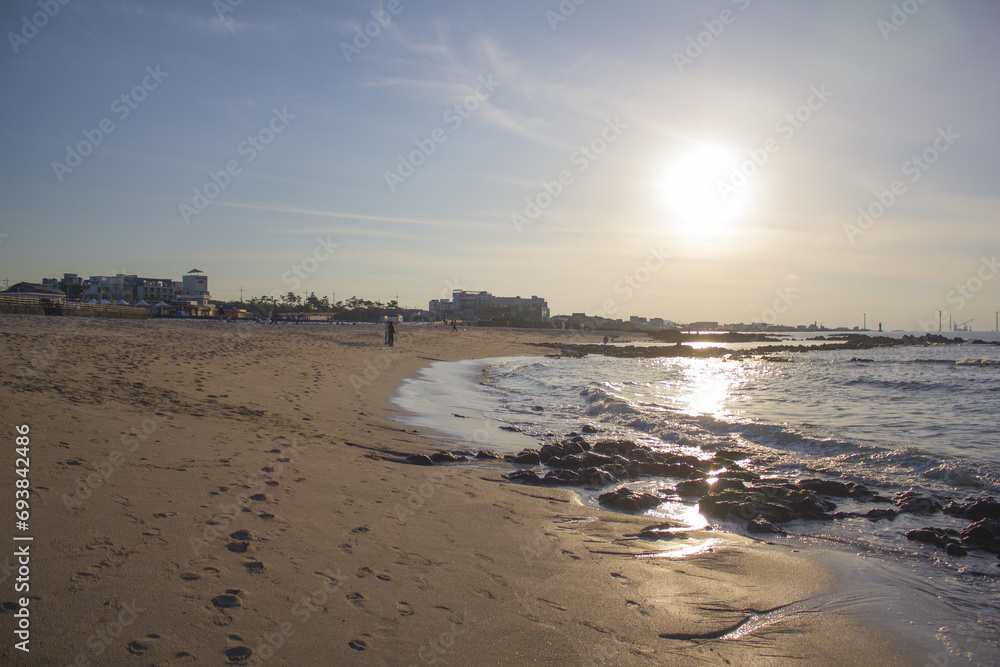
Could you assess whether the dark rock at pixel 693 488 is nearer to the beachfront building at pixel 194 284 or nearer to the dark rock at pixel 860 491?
the dark rock at pixel 860 491

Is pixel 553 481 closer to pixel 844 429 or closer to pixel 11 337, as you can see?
pixel 844 429

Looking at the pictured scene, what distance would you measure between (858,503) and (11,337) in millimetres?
18991

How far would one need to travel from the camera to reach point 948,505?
7145mm

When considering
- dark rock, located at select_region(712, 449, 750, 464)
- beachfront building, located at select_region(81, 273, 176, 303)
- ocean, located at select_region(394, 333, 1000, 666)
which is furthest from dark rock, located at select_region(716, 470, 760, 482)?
beachfront building, located at select_region(81, 273, 176, 303)

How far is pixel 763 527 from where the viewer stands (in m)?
6.20

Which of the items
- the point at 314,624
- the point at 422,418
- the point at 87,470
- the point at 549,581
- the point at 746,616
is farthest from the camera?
the point at 422,418

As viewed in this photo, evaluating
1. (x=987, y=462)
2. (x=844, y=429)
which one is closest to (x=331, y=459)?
(x=987, y=462)

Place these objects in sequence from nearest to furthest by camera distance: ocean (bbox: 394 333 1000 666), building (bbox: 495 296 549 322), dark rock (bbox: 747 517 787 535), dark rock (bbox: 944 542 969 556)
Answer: ocean (bbox: 394 333 1000 666), dark rock (bbox: 944 542 969 556), dark rock (bbox: 747 517 787 535), building (bbox: 495 296 549 322)

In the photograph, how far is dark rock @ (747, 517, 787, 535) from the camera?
20.2ft

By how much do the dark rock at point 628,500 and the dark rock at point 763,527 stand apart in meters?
1.19

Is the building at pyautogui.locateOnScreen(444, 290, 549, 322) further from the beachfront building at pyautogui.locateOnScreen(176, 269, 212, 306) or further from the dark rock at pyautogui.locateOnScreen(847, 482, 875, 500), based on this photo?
the dark rock at pyautogui.locateOnScreen(847, 482, 875, 500)

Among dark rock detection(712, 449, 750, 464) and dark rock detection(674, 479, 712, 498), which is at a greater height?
dark rock detection(674, 479, 712, 498)

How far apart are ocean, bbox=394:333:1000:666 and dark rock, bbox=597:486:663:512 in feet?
0.58

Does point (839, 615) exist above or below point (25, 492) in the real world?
below
